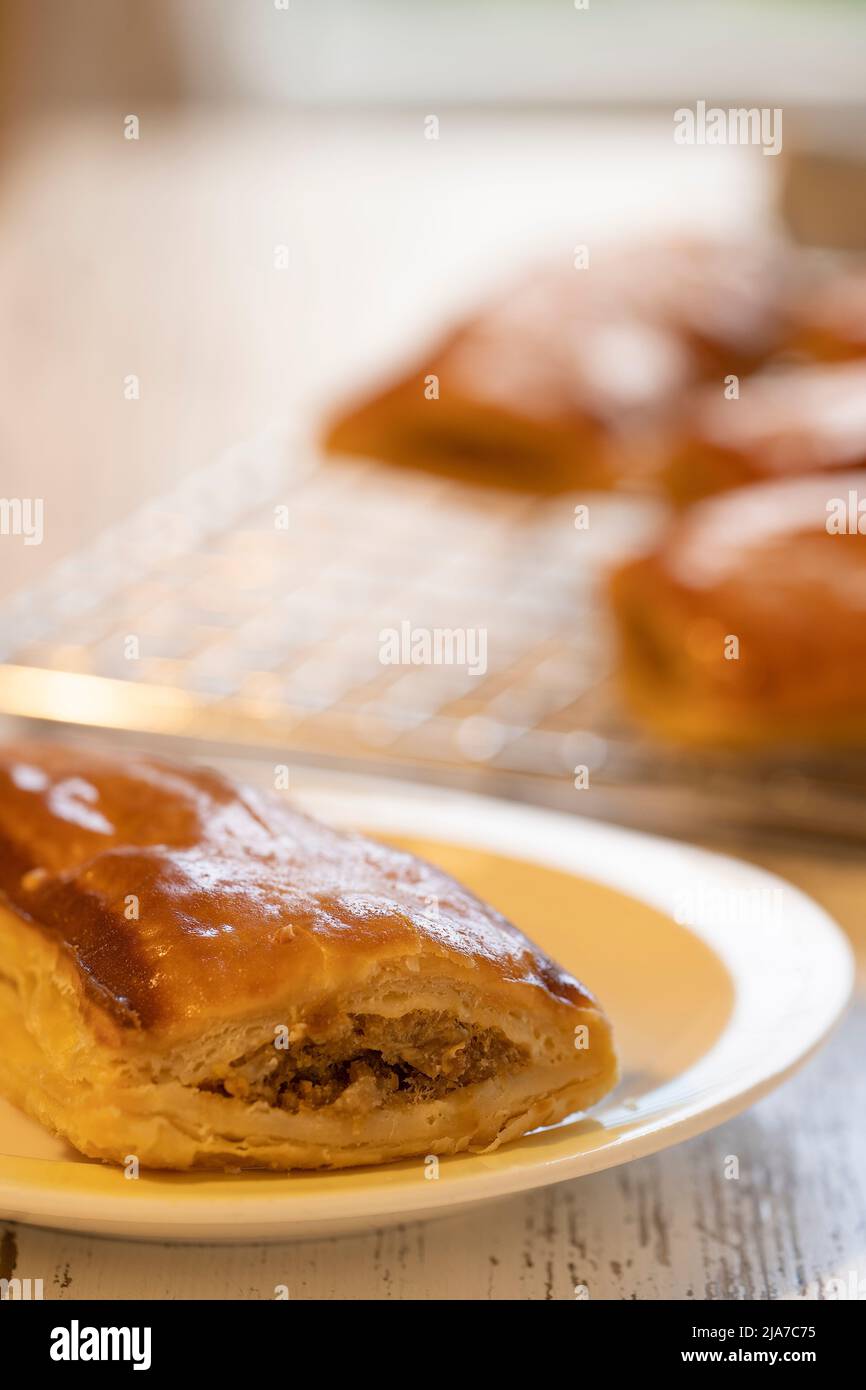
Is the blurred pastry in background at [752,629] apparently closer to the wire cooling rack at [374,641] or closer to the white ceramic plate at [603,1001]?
the wire cooling rack at [374,641]

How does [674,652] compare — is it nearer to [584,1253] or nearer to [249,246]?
[584,1253]

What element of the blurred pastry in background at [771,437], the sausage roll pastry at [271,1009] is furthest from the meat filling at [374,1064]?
the blurred pastry in background at [771,437]

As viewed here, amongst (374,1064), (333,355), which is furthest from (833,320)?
(374,1064)

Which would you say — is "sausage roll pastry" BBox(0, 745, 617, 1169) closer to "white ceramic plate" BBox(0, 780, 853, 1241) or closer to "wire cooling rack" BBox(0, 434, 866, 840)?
"white ceramic plate" BBox(0, 780, 853, 1241)

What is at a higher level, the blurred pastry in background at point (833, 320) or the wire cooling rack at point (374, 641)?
the blurred pastry in background at point (833, 320)

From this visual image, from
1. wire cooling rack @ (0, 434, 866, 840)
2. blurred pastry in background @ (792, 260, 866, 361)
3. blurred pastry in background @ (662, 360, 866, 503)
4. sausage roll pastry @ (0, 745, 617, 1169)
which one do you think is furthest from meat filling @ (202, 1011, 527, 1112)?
blurred pastry in background @ (792, 260, 866, 361)
